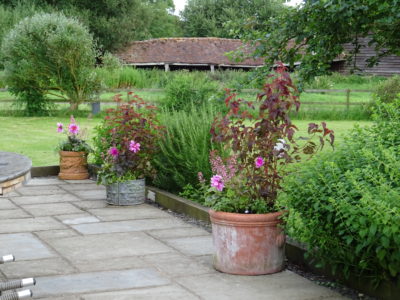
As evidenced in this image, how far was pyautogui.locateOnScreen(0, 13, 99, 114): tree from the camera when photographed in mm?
20578

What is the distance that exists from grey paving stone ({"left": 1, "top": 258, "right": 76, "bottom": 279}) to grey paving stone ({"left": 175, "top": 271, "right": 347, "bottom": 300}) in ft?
2.78

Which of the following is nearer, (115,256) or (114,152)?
(115,256)

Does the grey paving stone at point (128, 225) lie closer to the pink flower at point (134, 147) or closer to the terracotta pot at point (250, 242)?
the pink flower at point (134, 147)

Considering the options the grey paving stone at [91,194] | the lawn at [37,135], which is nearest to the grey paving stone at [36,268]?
the grey paving stone at [91,194]

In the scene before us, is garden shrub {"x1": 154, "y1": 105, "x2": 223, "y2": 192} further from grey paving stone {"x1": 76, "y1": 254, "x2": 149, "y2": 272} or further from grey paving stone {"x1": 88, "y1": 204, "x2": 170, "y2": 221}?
grey paving stone {"x1": 76, "y1": 254, "x2": 149, "y2": 272}

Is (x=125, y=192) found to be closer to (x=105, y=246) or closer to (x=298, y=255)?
(x=105, y=246)

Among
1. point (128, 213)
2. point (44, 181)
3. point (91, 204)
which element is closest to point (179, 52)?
point (44, 181)

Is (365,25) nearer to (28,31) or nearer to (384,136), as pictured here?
(384,136)

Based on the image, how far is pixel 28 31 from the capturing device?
69.2 feet

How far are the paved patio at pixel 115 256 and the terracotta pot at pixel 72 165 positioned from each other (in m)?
1.43

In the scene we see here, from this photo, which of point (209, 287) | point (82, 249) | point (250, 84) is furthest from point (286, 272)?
point (250, 84)

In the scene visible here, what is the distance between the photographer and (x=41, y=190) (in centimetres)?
775

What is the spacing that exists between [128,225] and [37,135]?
950 centimetres

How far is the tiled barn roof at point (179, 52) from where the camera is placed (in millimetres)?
37750
